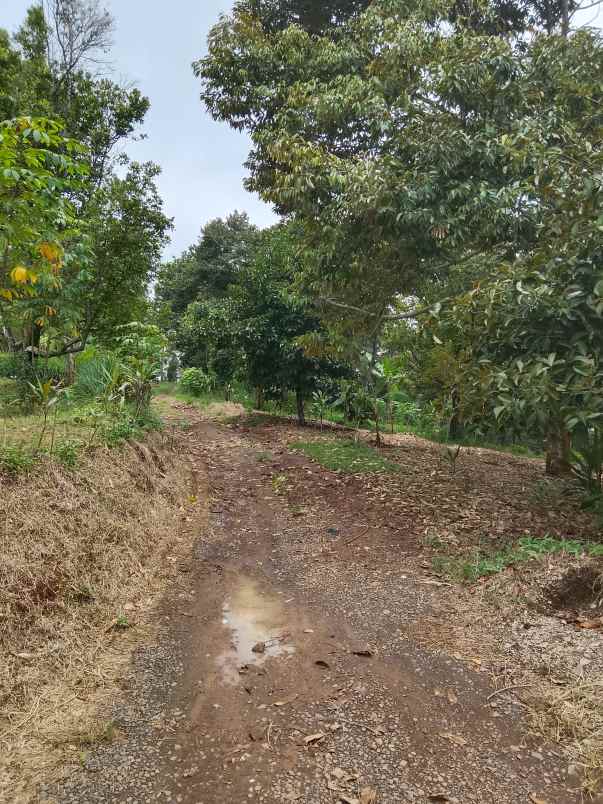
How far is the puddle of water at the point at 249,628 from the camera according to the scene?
3301 mm

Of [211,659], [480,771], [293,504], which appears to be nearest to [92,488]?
[211,659]

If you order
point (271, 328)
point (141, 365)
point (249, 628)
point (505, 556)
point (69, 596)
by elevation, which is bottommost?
point (249, 628)

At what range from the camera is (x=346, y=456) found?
852 centimetres

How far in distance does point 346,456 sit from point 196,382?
11324mm

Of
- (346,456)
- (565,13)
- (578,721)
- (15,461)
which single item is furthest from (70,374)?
(565,13)

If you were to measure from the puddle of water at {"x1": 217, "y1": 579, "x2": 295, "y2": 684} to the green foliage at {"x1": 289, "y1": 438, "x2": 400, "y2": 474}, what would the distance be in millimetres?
3624

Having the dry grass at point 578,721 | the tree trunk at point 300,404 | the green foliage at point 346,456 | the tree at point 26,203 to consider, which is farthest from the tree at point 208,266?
the dry grass at point 578,721

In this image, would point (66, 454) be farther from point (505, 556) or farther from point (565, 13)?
point (565, 13)

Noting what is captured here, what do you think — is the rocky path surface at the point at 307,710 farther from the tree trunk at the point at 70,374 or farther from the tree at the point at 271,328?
the tree at the point at 271,328

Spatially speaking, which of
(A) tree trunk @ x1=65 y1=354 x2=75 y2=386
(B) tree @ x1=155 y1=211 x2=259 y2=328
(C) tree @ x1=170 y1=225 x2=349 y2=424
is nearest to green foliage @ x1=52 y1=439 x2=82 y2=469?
(A) tree trunk @ x1=65 y1=354 x2=75 y2=386

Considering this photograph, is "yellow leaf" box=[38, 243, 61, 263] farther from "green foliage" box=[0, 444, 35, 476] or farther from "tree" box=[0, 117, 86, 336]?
"green foliage" box=[0, 444, 35, 476]

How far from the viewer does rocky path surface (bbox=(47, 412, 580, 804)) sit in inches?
90.7

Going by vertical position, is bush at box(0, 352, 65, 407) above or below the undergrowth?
above

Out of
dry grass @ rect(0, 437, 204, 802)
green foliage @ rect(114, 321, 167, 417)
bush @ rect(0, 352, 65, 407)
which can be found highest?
green foliage @ rect(114, 321, 167, 417)
